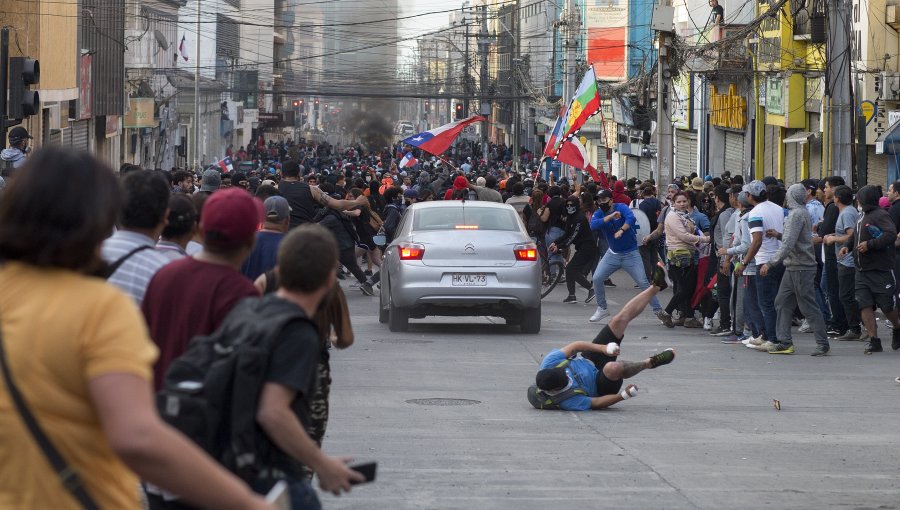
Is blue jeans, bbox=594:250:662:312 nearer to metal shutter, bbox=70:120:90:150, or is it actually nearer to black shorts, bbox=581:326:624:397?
black shorts, bbox=581:326:624:397

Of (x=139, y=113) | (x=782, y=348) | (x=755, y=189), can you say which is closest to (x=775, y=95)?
(x=755, y=189)

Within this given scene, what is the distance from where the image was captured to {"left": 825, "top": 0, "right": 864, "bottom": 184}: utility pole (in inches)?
798

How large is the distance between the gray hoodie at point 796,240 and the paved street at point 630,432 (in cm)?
97

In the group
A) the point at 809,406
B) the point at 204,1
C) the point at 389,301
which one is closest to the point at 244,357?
the point at 809,406

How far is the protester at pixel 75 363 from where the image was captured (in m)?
2.88

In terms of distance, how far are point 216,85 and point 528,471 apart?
306 feet

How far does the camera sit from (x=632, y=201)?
2622 centimetres

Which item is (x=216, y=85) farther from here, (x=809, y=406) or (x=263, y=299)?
(x=263, y=299)

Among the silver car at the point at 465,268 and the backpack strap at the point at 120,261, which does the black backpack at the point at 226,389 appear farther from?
the silver car at the point at 465,268

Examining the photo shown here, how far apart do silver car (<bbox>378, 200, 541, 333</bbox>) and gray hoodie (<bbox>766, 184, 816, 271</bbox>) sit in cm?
289

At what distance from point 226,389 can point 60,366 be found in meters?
1.34

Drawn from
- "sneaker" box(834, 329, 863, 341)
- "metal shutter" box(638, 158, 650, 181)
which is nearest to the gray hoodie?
"sneaker" box(834, 329, 863, 341)

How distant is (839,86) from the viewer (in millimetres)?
20609

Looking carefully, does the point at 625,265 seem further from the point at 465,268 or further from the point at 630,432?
the point at 630,432
